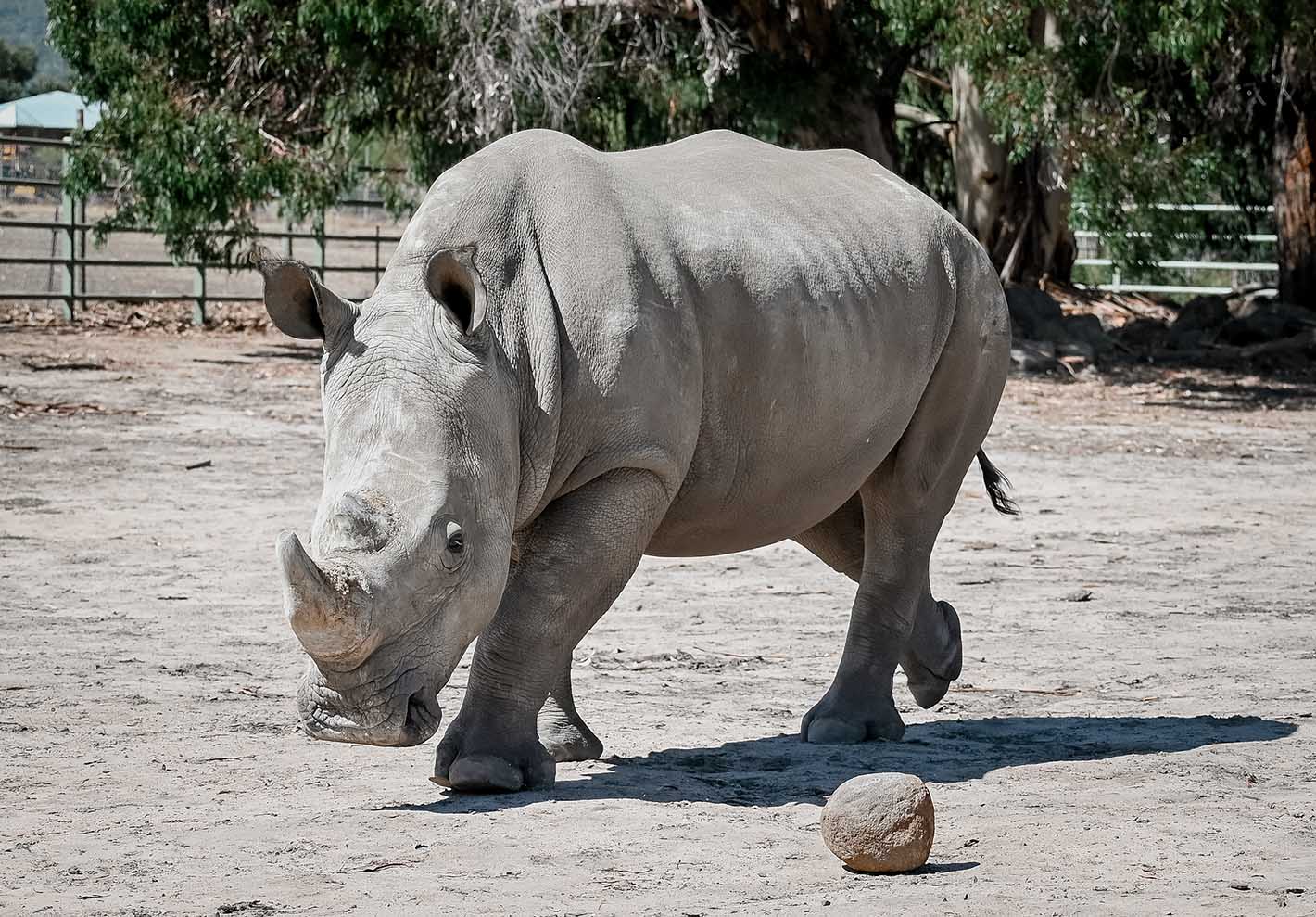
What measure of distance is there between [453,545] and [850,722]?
174 cm

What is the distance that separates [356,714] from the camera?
4.37m

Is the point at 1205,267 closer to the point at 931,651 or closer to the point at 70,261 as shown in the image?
the point at 70,261

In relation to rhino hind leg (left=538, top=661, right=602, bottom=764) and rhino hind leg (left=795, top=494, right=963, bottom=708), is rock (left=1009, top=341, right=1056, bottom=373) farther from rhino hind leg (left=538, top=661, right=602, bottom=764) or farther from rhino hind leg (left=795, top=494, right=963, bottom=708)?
rhino hind leg (left=538, top=661, right=602, bottom=764)

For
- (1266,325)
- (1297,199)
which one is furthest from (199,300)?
(1297,199)

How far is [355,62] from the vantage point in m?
18.0

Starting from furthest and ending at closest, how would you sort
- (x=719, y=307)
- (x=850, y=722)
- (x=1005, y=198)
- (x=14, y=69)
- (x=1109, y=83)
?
(x=14, y=69) → (x=1005, y=198) → (x=1109, y=83) → (x=850, y=722) → (x=719, y=307)

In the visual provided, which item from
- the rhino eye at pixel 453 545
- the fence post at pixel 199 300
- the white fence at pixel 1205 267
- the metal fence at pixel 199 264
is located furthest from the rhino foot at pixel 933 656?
the white fence at pixel 1205 267

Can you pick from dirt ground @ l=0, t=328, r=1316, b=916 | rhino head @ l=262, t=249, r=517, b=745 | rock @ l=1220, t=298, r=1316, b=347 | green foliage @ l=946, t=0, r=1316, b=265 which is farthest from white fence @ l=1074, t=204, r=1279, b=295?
rhino head @ l=262, t=249, r=517, b=745

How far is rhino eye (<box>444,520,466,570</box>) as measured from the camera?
4.45 metres

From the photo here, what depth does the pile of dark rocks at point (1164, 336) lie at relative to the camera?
19.6 m

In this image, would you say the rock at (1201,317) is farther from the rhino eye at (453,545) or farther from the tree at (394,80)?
the rhino eye at (453,545)

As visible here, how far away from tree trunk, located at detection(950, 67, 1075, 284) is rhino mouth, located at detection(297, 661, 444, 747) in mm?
16131

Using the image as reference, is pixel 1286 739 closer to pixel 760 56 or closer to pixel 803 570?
pixel 803 570

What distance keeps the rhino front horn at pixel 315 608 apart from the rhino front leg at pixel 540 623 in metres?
0.70
